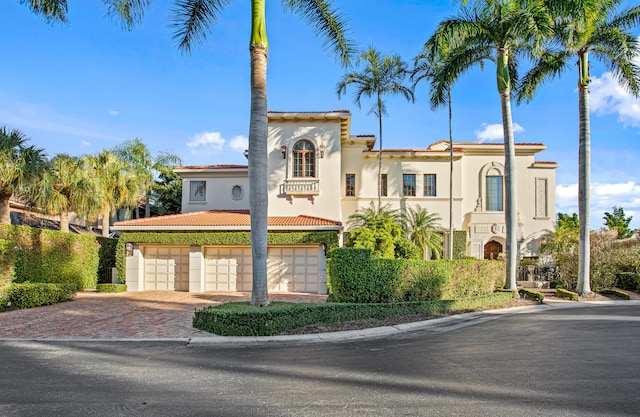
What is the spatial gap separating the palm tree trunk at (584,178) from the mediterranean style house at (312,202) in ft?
23.5

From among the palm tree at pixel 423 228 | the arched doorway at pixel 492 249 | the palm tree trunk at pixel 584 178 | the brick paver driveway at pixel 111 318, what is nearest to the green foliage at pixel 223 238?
the brick paver driveway at pixel 111 318

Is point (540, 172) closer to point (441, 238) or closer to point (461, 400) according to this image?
point (441, 238)

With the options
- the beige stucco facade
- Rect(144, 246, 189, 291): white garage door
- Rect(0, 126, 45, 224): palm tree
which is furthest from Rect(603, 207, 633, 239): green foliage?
Rect(0, 126, 45, 224): palm tree

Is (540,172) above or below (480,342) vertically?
above

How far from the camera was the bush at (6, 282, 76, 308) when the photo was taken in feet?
51.2

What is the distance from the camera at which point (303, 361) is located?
329 inches

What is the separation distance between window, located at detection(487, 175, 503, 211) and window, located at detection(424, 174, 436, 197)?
155 inches

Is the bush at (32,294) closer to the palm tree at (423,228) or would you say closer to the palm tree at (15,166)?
the palm tree at (15,166)

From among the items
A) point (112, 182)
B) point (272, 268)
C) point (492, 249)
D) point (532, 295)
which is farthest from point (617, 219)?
point (112, 182)

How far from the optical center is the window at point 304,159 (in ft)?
80.7

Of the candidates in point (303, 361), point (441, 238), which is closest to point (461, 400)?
point (303, 361)

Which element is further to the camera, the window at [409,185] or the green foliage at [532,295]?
the window at [409,185]

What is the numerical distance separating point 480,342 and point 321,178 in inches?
607

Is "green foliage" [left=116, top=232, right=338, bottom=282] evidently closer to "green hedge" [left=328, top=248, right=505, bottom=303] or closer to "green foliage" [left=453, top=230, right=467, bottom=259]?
"green hedge" [left=328, top=248, right=505, bottom=303]
